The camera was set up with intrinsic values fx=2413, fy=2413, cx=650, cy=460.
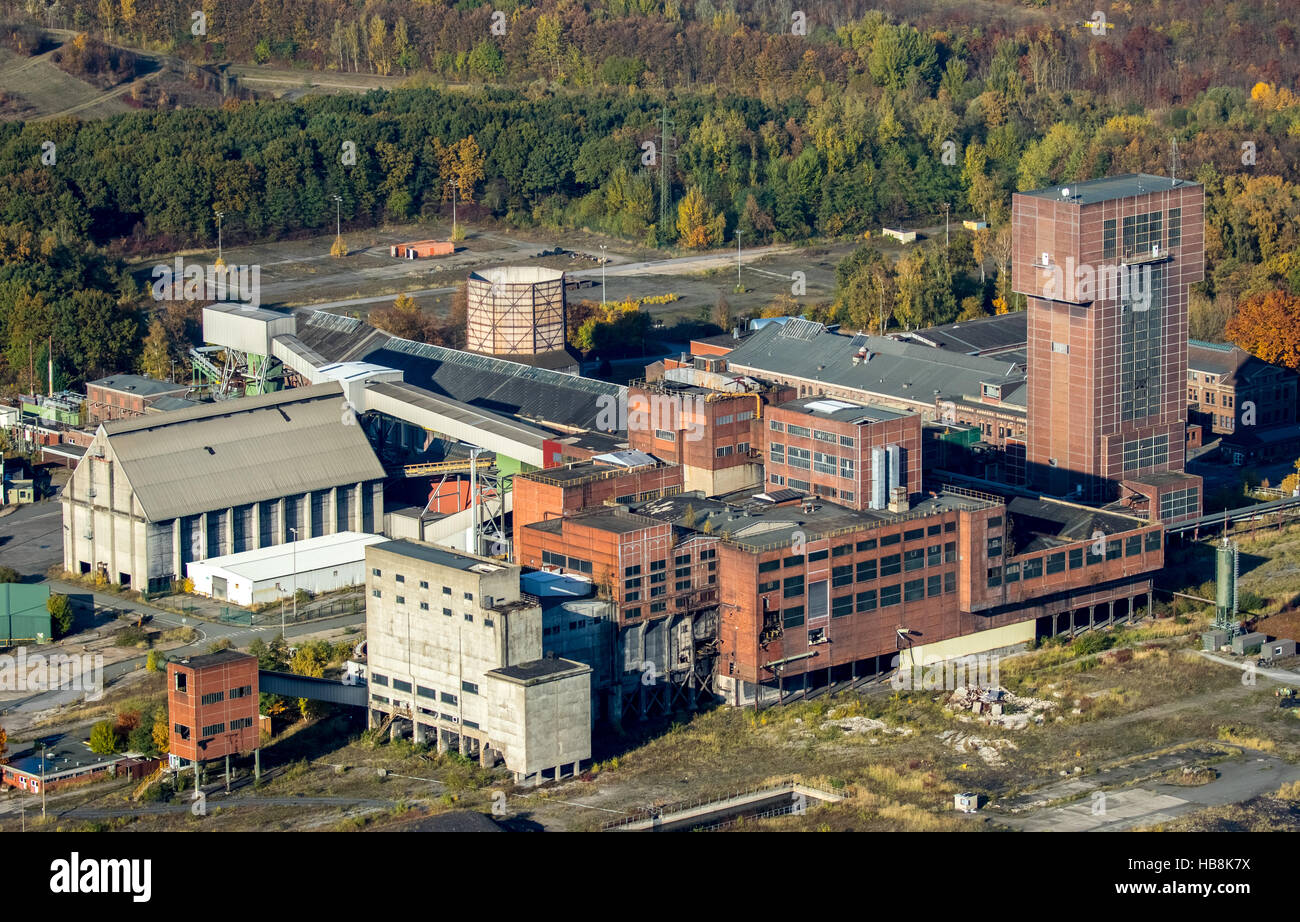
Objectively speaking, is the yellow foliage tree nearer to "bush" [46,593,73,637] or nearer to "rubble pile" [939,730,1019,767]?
"bush" [46,593,73,637]

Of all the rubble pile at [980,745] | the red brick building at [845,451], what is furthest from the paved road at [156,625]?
the rubble pile at [980,745]

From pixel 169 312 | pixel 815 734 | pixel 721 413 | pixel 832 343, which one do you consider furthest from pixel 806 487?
pixel 169 312

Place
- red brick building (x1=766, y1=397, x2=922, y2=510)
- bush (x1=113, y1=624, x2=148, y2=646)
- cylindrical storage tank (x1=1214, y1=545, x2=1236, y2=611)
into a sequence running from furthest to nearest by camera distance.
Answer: cylindrical storage tank (x1=1214, y1=545, x2=1236, y2=611)
bush (x1=113, y1=624, x2=148, y2=646)
red brick building (x1=766, y1=397, x2=922, y2=510)

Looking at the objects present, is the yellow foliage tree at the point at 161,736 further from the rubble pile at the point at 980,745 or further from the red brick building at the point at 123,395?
the red brick building at the point at 123,395

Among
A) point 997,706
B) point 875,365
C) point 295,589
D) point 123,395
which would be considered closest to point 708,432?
point 997,706

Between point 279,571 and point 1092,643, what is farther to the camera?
point 279,571

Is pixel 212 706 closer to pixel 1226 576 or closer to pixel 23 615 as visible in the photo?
pixel 23 615

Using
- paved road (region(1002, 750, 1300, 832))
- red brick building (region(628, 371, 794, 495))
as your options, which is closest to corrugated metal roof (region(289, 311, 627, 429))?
red brick building (region(628, 371, 794, 495))
